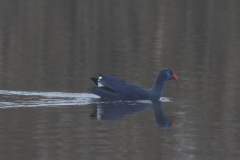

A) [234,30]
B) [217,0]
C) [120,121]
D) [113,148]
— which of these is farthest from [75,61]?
[217,0]

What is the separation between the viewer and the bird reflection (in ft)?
36.2

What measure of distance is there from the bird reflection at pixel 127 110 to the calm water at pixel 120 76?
0.8 inches

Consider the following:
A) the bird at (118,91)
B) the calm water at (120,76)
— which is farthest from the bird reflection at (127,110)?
the bird at (118,91)

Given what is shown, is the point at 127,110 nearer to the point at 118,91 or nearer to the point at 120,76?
the point at 118,91

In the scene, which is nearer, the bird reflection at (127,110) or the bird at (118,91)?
the bird reflection at (127,110)

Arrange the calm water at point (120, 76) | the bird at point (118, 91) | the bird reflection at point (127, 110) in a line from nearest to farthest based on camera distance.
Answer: the calm water at point (120, 76) → the bird reflection at point (127, 110) → the bird at point (118, 91)

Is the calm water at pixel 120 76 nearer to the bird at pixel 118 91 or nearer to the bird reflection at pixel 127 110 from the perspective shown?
the bird reflection at pixel 127 110

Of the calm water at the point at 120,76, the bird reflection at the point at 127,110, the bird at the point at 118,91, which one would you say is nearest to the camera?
the calm water at the point at 120,76

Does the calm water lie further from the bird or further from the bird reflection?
the bird

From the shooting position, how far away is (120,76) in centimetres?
1647

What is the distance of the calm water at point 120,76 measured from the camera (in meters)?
8.98

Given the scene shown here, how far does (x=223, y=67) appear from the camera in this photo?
18.3 metres

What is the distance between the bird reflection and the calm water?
0.07ft

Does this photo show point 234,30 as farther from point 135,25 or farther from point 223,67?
point 223,67
